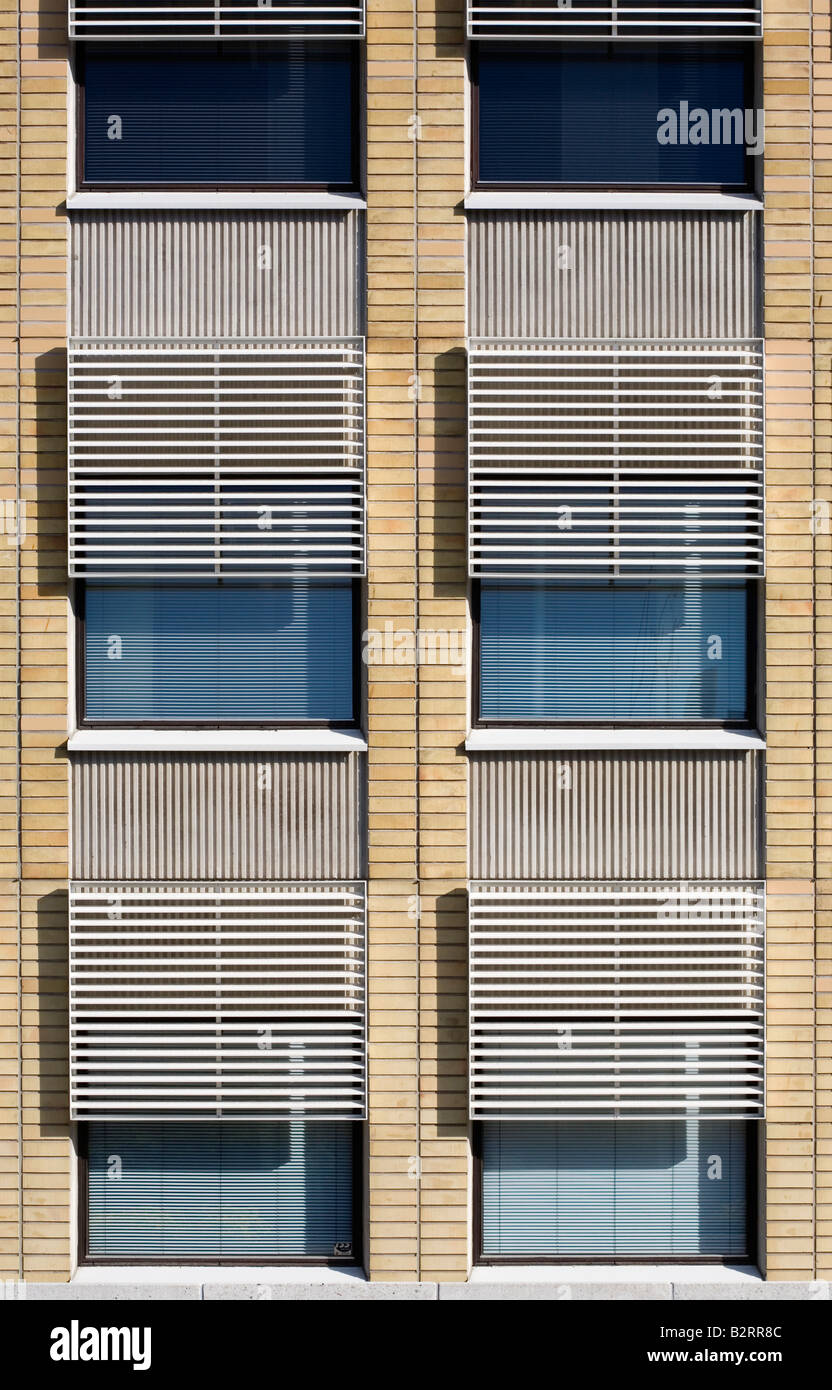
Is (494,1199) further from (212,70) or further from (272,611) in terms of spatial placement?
(212,70)

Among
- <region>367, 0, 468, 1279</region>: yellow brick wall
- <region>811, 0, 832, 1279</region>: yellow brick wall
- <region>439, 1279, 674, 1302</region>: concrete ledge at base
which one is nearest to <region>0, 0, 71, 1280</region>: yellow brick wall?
<region>367, 0, 468, 1279</region>: yellow brick wall

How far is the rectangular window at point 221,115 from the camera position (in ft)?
28.5

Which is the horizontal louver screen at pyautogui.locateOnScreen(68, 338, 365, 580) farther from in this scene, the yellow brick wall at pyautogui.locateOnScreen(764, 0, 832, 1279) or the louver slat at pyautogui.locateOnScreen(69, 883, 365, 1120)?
the yellow brick wall at pyautogui.locateOnScreen(764, 0, 832, 1279)

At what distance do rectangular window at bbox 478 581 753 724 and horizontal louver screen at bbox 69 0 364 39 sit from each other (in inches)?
201

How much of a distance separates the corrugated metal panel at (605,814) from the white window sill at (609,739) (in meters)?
0.11

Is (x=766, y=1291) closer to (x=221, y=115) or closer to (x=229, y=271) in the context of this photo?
(x=229, y=271)

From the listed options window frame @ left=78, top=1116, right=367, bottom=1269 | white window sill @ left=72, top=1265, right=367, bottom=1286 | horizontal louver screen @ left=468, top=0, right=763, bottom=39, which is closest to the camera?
horizontal louver screen @ left=468, top=0, right=763, bottom=39

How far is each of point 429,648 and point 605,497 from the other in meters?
1.99

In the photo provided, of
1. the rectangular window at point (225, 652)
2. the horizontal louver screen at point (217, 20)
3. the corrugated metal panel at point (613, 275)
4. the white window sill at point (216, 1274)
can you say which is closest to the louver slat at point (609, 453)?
the corrugated metal panel at point (613, 275)

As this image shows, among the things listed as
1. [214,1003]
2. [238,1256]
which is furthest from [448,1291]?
[214,1003]

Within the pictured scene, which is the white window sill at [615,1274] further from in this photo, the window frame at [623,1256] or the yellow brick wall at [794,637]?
the yellow brick wall at [794,637]

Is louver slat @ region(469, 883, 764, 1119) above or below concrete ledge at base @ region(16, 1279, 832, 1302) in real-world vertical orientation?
above

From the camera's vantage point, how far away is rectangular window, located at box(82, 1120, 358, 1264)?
8.71 metres

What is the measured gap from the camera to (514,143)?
8.70m
